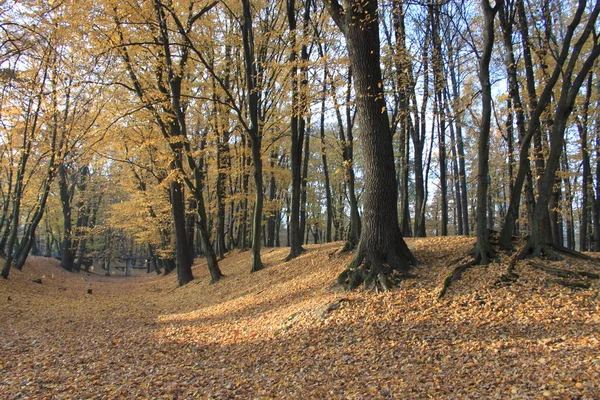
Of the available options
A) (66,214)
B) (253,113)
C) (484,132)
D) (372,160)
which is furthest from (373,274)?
(66,214)

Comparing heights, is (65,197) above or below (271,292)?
above

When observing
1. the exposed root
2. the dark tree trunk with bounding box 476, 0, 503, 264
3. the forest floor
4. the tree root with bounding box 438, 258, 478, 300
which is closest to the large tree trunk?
the exposed root

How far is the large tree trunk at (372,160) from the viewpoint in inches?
266

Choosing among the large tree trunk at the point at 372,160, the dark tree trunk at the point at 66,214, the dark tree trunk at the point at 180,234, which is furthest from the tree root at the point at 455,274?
the dark tree trunk at the point at 66,214

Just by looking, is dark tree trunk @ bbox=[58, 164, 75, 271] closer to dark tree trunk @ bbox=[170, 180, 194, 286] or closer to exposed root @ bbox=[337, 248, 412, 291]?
dark tree trunk @ bbox=[170, 180, 194, 286]

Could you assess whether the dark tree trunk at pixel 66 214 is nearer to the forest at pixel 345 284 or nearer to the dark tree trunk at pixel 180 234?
the forest at pixel 345 284

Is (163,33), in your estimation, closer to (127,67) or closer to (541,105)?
(127,67)

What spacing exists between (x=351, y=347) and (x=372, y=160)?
3.56 m

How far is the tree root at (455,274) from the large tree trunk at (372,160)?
2.82 feet

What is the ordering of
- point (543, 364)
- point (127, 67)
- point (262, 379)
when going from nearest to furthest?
point (543, 364), point (262, 379), point (127, 67)

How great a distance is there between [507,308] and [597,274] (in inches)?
67.3

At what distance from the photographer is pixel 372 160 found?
272 inches

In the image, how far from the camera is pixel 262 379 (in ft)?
14.0

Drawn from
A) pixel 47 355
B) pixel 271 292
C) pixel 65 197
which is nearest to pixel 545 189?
pixel 271 292
